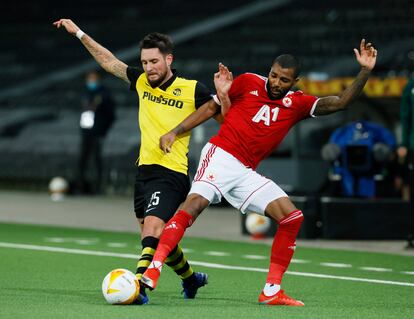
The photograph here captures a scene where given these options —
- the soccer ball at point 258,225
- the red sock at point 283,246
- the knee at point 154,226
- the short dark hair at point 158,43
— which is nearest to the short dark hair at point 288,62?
the short dark hair at point 158,43

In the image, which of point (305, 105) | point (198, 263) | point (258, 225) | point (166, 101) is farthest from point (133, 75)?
point (258, 225)

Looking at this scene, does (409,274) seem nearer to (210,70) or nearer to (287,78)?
(287,78)

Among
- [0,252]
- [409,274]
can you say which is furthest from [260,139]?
[0,252]

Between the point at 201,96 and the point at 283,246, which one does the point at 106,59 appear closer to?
the point at 201,96

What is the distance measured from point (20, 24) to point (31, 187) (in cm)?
1282

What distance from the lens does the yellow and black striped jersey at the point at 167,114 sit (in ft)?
29.6

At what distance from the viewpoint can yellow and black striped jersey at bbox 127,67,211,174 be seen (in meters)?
9.02

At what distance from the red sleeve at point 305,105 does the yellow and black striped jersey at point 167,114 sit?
688 mm

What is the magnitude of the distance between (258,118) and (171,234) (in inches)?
44.3

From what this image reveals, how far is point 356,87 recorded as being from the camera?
28.9 feet

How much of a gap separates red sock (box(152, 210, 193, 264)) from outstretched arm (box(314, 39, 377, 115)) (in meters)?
1.29

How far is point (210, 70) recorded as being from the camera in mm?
29281

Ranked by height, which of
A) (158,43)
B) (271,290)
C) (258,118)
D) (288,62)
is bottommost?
(271,290)

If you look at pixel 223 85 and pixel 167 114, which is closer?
pixel 223 85
